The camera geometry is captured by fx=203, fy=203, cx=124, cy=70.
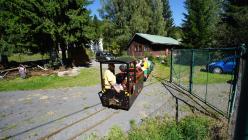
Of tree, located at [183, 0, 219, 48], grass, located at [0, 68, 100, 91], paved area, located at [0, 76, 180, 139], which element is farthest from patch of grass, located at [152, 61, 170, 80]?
tree, located at [183, 0, 219, 48]

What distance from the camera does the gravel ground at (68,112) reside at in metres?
8.05

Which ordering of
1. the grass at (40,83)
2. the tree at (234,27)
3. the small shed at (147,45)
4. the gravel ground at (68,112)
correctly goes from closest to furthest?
the gravel ground at (68,112) → the grass at (40,83) → the tree at (234,27) → the small shed at (147,45)

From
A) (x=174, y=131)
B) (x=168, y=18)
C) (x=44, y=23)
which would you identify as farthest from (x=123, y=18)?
(x=174, y=131)

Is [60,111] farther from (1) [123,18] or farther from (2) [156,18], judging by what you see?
(2) [156,18]

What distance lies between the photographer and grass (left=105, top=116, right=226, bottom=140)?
21.2 feet

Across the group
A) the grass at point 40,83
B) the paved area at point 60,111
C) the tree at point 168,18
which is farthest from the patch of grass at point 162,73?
the tree at point 168,18

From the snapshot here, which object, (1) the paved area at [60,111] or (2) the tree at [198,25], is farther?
(2) the tree at [198,25]

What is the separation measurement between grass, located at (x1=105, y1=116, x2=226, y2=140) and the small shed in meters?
33.3

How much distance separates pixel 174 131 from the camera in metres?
6.47

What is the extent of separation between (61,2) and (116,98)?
1822 cm

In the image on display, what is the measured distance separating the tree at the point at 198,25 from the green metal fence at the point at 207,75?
755 inches

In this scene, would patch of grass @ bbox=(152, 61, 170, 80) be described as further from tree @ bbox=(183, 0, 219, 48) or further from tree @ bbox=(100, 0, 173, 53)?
tree @ bbox=(100, 0, 173, 53)

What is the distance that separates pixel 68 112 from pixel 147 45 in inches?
1347

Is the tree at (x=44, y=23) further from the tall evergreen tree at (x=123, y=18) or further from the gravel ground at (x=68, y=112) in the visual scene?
the tall evergreen tree at (x=123, y=18)
